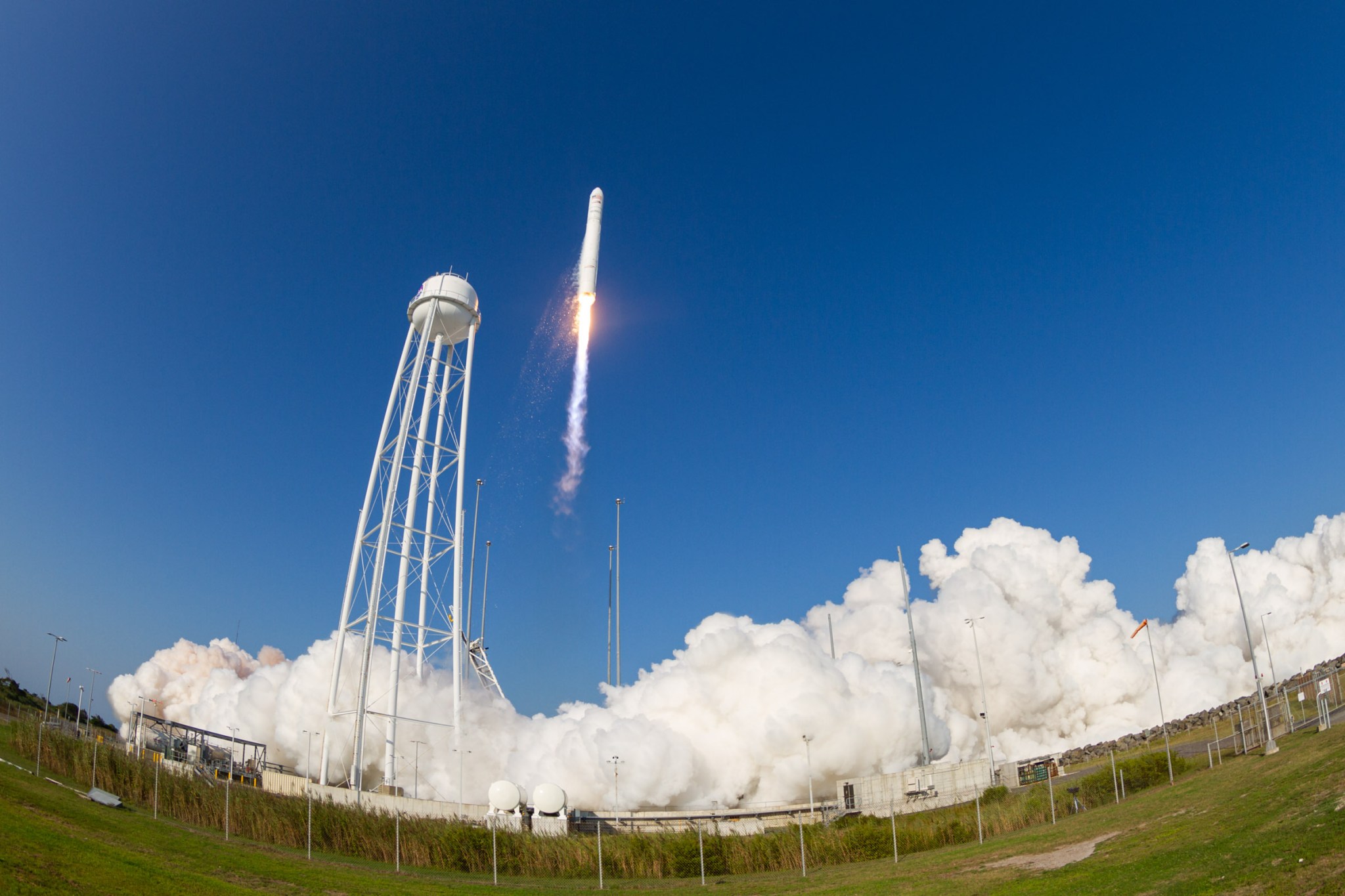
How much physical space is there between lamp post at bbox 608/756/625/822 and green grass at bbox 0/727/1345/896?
27.3ft

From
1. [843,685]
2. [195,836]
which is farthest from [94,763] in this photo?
[843,685]

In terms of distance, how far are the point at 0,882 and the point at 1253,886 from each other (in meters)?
26.1

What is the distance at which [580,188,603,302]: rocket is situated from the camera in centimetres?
5234

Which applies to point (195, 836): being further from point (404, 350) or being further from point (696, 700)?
point (696, 700)

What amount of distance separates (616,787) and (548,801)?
401cm

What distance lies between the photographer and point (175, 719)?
88500mm

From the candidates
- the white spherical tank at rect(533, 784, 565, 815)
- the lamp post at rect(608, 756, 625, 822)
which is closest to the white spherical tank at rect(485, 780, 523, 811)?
the white spherical tank at rect(533, 784, 565, 815)

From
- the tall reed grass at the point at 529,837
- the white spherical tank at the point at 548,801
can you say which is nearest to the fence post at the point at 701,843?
the tall reed grass at the point at 529,837

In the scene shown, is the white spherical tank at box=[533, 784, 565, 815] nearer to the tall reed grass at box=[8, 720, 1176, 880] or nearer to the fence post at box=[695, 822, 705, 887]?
the tall reed grass at box=[8, 720, 1176, 880]

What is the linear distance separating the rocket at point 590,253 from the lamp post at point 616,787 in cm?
2587

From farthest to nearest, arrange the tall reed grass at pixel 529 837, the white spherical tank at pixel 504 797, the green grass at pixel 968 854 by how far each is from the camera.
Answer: the white spherical tank at pixel 504 797
the tall reed grass at pixel 529 837
the green grass at pixel 968 854

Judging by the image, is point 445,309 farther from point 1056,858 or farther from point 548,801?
point 1056,858

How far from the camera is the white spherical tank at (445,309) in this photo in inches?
2148

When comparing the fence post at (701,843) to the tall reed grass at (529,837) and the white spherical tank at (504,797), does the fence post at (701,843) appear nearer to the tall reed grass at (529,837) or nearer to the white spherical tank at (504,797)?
the tall reed grass at (529,837)
